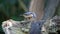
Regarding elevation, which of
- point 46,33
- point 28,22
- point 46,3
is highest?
point 46,3

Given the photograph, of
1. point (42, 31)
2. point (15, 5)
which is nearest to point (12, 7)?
point (15, 5)

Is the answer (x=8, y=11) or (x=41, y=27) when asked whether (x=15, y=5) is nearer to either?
(x=8, y=11)

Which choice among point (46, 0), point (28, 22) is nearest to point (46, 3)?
point (46, 0)

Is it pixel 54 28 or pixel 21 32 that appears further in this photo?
pixel 21 32

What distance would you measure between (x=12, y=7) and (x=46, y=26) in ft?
11.2

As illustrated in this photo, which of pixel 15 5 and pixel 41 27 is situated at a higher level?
pixel 15 5

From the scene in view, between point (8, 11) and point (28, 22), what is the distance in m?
3.10

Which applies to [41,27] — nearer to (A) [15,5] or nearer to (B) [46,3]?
(B) [46,3]

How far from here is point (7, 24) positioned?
2549 millimetres

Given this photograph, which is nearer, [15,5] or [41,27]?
[41,27]

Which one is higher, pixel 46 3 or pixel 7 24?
pixel 46 3

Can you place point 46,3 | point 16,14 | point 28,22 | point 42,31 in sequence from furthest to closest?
point 16,14 → point 46,3 → point 28,22 → point 42,31

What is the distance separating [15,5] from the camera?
5.59 meters

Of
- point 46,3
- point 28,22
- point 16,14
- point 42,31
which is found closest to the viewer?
point 42,31
